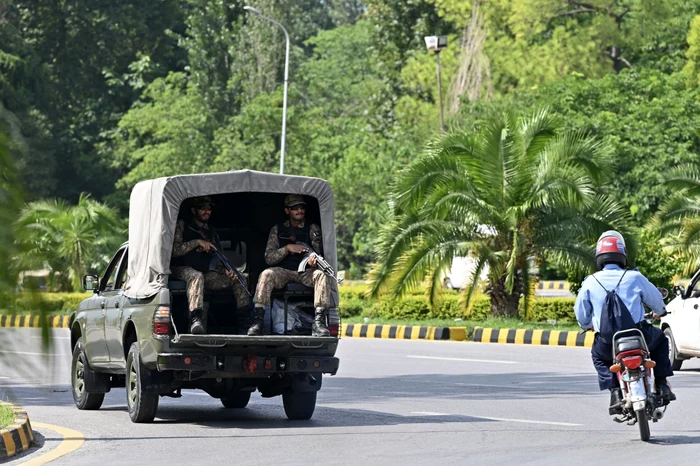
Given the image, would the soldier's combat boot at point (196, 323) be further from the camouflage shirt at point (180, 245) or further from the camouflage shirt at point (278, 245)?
the camouflage shirt at point (278, 245)

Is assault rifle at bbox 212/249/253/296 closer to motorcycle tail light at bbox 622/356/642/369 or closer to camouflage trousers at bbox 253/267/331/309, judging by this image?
camouflage trousers at bbox 253/267/331/309

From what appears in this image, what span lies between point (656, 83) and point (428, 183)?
21.3m

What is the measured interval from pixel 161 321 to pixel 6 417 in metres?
1.46

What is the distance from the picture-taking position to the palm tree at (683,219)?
26969 mm

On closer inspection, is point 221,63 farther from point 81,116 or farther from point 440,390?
point 440,390

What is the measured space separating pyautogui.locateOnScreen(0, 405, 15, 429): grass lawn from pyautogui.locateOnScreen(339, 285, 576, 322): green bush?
16140 mm

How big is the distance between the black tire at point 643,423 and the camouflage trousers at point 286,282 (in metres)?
3.10

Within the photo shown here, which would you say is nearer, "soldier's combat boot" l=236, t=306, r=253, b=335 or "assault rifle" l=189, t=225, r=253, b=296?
"assault rifle" l=189, t=225, r=253, b=296

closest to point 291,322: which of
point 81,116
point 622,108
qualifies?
point 622,108

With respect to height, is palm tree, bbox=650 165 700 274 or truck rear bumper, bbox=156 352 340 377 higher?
truck rear bumper, bbox=156 352 340 377

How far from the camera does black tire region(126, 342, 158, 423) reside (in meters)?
11.0

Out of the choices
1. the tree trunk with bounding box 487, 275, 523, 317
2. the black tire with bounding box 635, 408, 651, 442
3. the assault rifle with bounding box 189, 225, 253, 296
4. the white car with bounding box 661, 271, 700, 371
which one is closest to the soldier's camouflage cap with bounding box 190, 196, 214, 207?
the assault rifle with bounding box 189, 225, 253, 296

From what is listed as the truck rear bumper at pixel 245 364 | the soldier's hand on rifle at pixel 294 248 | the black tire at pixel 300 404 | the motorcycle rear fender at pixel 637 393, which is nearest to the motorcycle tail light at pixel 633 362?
the motorcycle rear fender at pixel 637 393

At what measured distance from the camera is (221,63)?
57969 mm
